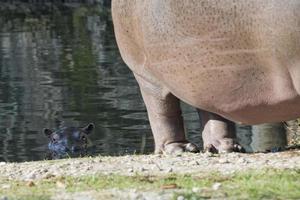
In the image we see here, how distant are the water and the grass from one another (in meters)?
4.95

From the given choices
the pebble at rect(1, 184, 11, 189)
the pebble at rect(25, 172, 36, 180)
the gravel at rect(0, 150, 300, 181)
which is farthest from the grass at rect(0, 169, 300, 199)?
the gravel at rect(0, 150, 300, 181)

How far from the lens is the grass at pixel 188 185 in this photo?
580 centimetres

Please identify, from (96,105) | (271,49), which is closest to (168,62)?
(271,49)

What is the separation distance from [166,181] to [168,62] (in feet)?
5.84

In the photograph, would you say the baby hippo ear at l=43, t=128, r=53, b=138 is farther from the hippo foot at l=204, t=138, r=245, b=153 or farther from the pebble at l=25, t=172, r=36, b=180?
the pebble at l=25, t=172, r=36, b=180

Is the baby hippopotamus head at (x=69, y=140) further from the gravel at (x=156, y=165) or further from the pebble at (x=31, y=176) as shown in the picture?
the pebble at (x=31, y=176)

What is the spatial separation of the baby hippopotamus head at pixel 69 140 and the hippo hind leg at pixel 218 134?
4.14m

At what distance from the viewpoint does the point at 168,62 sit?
26.4ft

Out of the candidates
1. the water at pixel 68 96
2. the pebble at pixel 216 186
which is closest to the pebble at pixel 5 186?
the pebble at pixel 216 186

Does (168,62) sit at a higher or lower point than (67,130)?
higher

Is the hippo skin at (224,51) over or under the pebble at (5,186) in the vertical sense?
over

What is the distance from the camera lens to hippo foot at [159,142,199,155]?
884 centimetres

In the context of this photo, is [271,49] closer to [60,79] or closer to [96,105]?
[96,105]

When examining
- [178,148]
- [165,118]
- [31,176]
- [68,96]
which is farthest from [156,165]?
[68,96]
